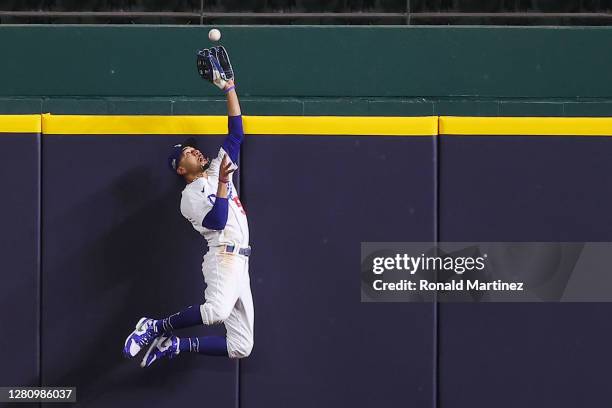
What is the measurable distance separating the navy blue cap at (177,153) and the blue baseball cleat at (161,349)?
110cm

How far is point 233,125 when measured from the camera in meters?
6.20

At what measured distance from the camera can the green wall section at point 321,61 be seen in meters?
6.74

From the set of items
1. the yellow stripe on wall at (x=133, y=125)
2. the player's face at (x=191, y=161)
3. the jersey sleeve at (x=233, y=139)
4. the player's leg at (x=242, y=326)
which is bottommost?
the player's leg at (x=242, y=326)

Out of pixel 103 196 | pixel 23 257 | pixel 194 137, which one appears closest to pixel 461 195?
pixel 194 137

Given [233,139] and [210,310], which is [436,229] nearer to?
[233,139]

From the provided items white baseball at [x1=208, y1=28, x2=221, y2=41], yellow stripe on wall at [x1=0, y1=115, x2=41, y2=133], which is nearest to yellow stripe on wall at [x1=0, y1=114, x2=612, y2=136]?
yellow stripe on wall at [x1=0, y1=115, x2=41, y2=133]

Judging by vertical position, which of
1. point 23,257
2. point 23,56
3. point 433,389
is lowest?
point 433,389

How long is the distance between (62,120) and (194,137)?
868 mm

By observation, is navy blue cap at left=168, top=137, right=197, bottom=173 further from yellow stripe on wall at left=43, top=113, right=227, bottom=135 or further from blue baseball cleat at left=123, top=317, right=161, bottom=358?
blue baseball cleat at left=123, top=317, right=161, bottom=358

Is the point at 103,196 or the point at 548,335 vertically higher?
the point at 103,196

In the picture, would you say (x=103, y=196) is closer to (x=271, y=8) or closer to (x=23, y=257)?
(x=23, y=257)

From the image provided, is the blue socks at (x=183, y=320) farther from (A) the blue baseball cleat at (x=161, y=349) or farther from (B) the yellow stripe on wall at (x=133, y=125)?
(B) the yellow stripe on wall at (x=133, y=125)

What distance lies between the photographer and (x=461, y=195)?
6500 mm

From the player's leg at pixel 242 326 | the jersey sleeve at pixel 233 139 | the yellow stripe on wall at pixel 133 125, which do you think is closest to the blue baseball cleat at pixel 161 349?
the player's leg at pixel 242 326
